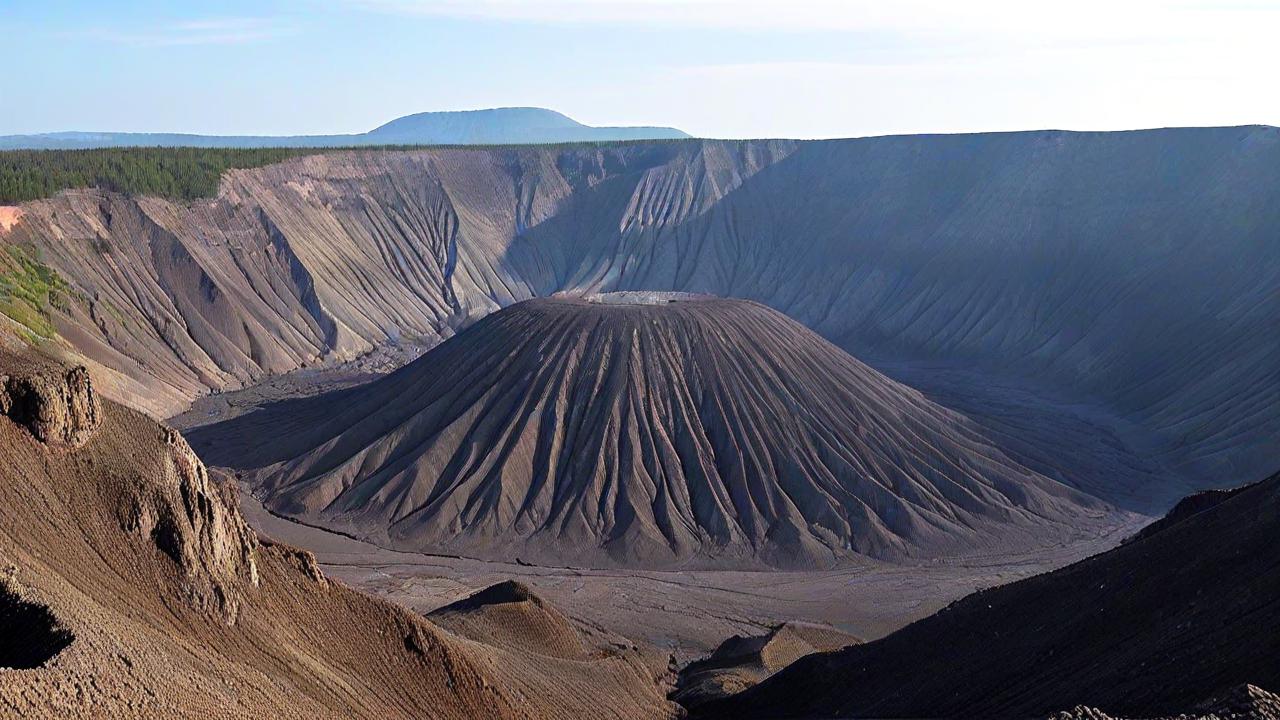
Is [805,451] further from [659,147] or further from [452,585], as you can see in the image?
[659,147]

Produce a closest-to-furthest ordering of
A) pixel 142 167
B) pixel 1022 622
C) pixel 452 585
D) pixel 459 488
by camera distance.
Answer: pixel 1022 622 → pixel 452 585 → pixel 459 488 → pixel 142 167

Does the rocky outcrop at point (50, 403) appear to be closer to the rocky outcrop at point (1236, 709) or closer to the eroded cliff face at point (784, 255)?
the rocky outcrop at point (1236, 709)

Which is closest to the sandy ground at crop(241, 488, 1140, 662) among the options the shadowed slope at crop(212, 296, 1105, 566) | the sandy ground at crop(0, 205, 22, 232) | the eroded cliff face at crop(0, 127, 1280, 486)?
the shadowed slope at crop(212, 296, 1105, 566)

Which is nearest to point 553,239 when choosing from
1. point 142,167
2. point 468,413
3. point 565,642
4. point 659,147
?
point 659,147

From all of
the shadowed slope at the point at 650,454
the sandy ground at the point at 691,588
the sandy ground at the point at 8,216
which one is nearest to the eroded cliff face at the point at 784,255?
the sandy ground at the point at 8,216

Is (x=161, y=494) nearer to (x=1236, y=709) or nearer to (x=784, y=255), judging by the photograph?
(x=1236, y=709)
